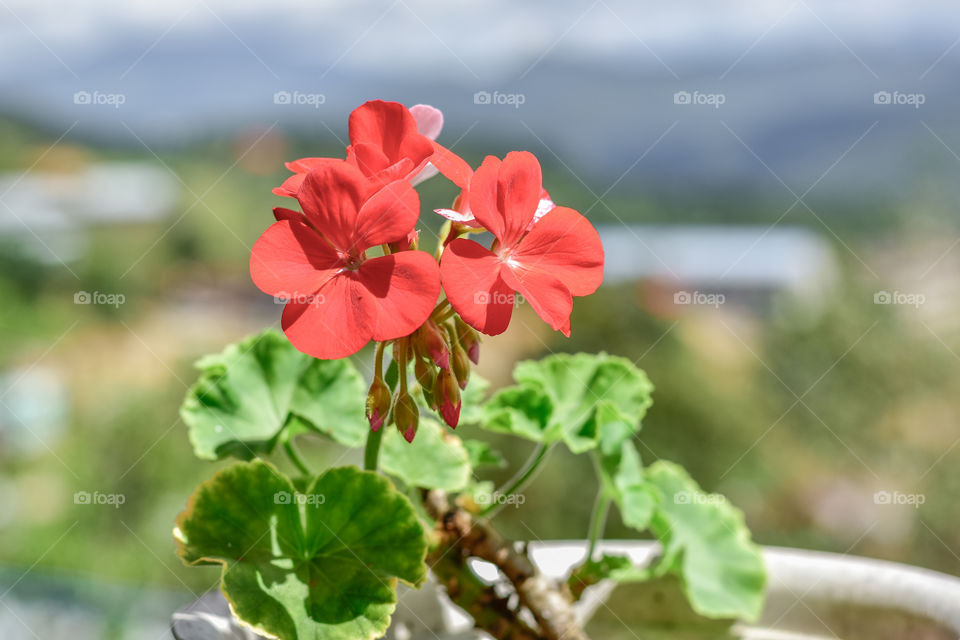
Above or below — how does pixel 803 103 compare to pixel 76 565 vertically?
above

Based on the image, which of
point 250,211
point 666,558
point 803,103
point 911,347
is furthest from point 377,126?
point 803,103

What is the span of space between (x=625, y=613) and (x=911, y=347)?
1463 mm

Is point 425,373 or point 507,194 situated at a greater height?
point 507,194

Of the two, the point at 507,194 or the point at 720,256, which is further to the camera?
the point at 720,256

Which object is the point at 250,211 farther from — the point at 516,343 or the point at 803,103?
the point at 803,103

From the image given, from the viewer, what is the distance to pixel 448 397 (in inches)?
20.9

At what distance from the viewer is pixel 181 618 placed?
0.58m

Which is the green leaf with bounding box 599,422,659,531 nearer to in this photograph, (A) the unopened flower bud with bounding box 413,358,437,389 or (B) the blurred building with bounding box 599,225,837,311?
(A) the unopened flower bud with bounding box 413,358,437,389
